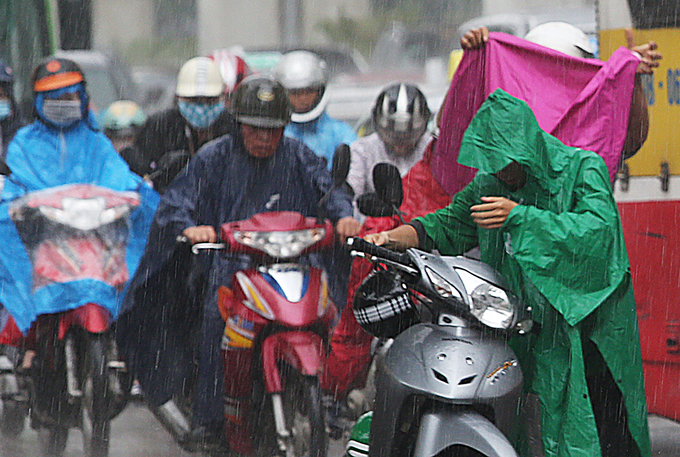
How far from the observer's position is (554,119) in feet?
15.5

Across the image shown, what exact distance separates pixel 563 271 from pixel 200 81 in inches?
170

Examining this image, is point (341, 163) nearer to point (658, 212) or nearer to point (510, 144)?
point (510, 144)

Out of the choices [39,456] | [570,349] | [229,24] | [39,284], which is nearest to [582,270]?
[570,349]

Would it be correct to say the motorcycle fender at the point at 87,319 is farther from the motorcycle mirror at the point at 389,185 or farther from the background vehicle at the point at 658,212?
the background vehicle at the point at 658,212

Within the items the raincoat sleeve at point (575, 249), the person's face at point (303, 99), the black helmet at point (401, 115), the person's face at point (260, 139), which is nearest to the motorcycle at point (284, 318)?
the person's face at point (260, 139)

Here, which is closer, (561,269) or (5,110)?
(561,269)

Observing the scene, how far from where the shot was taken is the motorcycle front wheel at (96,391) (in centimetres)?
562

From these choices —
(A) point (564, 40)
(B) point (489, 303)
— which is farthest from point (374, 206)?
(A) point (564, 40)

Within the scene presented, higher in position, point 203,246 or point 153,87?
point 203,246

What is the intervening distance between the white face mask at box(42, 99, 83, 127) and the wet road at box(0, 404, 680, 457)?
1.74 m

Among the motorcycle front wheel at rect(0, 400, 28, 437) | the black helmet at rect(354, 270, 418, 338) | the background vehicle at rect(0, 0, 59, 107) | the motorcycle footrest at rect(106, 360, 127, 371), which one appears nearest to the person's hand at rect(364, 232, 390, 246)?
the black helmet at rect(354, 270, 418, 338)

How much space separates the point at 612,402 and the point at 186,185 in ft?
7.94

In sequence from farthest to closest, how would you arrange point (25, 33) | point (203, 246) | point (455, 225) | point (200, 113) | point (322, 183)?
point (25, 33) → point (200, 113) → point (322, 183) → point (203, 246) → point (455, 225)

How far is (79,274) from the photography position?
5.68 metres
